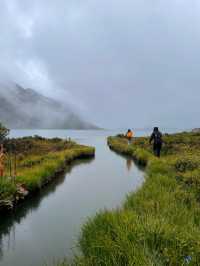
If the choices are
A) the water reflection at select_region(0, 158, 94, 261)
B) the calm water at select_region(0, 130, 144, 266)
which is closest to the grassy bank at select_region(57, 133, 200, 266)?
the calm water at select_region(0, 130, 144, 266)

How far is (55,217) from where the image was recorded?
385 inches

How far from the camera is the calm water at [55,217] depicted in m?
7.07

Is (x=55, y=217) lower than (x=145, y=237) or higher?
lower

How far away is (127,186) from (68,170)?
6.92 m

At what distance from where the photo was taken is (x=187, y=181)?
1156 cm

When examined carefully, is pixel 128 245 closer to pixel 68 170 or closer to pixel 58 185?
pixel 58 185

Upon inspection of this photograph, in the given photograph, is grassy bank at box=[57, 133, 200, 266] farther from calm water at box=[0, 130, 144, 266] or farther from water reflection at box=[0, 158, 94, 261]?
water reflection at box=[0, 158, 94, 261]

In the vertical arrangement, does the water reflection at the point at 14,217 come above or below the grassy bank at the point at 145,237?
below

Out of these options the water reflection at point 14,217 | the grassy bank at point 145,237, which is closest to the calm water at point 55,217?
the water reflection at point 14,217

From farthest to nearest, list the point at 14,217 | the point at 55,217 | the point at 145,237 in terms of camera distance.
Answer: the point at 55,217 → the point at 14,217 → the point at 145,237

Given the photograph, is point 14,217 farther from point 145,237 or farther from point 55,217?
point 145,237

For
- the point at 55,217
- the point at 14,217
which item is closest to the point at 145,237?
the point at 55,217

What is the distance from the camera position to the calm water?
7069mm

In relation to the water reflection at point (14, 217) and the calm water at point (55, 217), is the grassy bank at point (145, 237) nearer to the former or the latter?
the calm water at point (55, 217)
